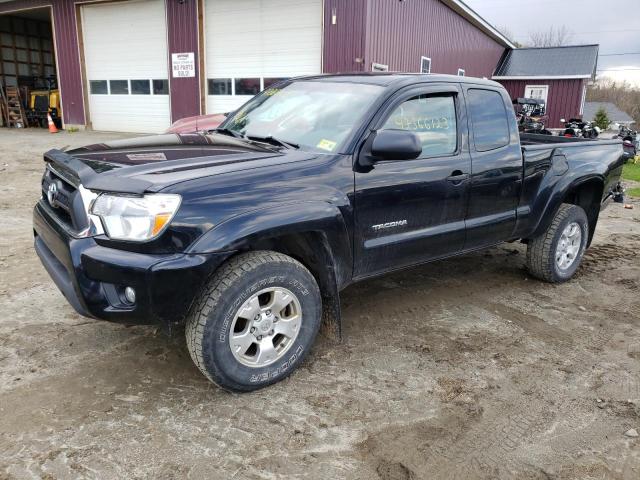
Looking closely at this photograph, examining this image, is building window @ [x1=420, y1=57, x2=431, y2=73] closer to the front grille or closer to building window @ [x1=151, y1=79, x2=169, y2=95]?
building window @ [x1=151, y1=79, x2=169, y2=95]

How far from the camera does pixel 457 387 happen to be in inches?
124

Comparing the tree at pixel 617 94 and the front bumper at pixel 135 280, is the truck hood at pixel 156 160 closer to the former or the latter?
the front bumper at pixel 135 280

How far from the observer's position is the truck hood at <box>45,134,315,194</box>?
2.66m

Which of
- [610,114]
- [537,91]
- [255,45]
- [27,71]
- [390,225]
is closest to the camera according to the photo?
[390,225]

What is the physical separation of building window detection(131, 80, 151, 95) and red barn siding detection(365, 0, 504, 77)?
7.70 m

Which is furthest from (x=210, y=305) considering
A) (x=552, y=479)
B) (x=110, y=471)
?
(x=552, y=479)

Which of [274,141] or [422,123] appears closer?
[274,141]

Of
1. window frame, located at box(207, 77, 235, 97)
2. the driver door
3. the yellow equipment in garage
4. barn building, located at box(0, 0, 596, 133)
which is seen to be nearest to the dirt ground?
the driver door

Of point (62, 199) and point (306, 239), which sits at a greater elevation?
point (62, 199)

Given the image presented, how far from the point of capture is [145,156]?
306cm

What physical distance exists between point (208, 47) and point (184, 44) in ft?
2.61

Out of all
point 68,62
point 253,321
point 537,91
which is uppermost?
point 68,62

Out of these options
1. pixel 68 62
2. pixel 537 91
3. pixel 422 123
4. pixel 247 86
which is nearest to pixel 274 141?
pixel 422 123

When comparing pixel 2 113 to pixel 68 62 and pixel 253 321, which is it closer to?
pixel 68 62
